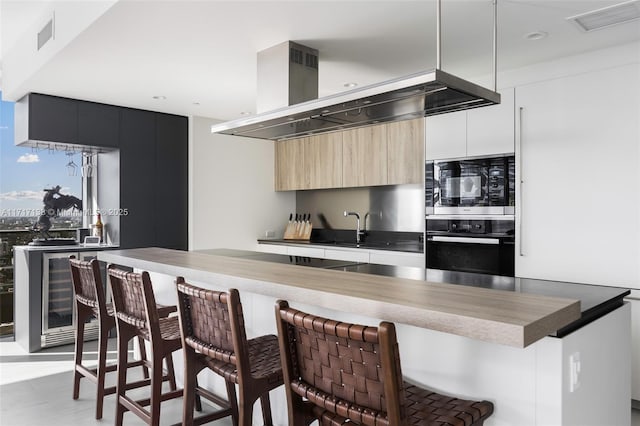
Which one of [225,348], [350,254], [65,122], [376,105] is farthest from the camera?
[350,254]

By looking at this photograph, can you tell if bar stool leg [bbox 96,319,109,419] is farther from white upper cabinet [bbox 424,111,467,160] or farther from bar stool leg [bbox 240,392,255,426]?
white upper cabinet [bbox 424,111,467,160]

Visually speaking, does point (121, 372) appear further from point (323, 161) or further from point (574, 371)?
point (323, 161)

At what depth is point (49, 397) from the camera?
325 cm

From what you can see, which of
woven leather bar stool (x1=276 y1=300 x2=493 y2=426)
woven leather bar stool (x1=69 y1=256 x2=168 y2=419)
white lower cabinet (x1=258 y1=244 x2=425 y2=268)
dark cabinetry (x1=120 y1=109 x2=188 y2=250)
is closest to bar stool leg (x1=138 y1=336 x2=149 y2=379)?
woven leather bar stool (x1=69 y1=256 x2=168 y2=419)

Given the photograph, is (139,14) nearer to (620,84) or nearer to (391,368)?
(391,368)

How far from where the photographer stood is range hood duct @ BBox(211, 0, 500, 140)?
7.43 feet

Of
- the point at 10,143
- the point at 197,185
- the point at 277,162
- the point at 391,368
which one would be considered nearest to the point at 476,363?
the point at 391,368

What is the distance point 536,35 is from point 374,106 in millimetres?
1219

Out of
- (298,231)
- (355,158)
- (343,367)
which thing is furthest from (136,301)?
(298,231)

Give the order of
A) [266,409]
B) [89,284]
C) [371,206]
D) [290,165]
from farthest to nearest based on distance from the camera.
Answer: [290,165], [371,206], [89,284], [266,409]

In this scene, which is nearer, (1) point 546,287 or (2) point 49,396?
(1) point 546,287

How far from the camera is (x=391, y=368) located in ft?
4.03

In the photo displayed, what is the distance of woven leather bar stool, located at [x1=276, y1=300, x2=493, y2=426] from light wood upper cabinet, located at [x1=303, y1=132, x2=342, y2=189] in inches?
156

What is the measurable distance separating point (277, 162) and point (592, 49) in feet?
12.9
